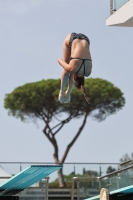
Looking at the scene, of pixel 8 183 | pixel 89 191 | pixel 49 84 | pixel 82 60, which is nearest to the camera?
pixel 82 60

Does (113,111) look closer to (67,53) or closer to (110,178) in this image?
(110,178)

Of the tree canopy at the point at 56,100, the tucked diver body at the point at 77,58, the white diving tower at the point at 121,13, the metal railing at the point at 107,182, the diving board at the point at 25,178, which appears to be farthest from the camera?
the tree canopy at the point at 56,100

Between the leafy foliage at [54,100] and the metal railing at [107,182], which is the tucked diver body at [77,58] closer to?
the metal railing at [107,182]

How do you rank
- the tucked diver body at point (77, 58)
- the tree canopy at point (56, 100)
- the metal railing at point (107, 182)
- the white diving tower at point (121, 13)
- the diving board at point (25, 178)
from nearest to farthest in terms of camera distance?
the tucked diver body at point (77, 58) → the diving board at point (25, 178) → the metal railing at point (107, 182) → the white diving tower at point (121, 13) → the tree canopy at point (56, 100)

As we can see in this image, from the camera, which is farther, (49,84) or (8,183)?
(49,84)

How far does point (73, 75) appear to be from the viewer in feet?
35.5

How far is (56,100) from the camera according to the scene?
5847 centimetres

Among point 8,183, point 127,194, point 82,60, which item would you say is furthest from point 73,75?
point 127,194

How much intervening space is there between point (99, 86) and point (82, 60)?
47.0m

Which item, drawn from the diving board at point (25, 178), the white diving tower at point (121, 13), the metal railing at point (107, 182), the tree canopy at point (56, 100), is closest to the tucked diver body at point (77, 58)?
the diving board at point (25, 178)

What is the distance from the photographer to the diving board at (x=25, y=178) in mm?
15834

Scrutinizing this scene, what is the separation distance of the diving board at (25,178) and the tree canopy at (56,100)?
39.1 meters

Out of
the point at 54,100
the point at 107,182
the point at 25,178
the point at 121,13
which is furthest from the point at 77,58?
the point at 54,100

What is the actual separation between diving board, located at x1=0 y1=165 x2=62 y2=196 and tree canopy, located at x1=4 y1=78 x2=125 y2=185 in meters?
39.1
